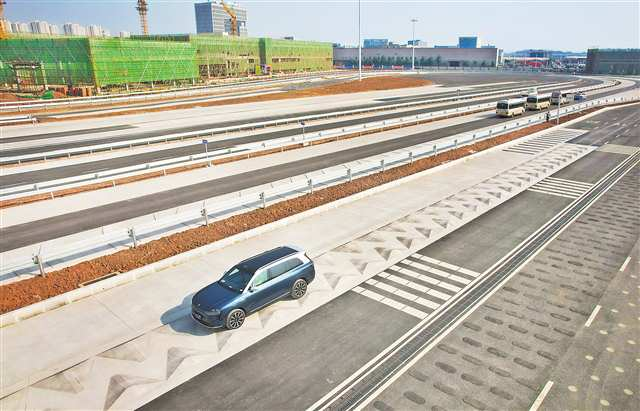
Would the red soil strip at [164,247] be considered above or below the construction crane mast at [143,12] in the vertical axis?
below

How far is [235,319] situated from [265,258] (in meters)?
2.09

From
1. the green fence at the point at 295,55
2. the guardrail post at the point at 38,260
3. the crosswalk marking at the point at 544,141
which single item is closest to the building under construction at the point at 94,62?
the green fence at the point at 295,55

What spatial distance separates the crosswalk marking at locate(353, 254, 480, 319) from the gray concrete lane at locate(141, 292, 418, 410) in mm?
516

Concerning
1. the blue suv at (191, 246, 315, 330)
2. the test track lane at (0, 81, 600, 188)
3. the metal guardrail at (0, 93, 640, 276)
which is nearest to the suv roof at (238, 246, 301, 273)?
the blue suv at (191, 246, 315, 330)

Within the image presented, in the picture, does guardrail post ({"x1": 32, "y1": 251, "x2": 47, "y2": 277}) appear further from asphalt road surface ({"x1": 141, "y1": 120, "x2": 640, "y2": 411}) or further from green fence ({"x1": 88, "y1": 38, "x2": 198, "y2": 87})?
green fence ({"x1": 88, "y1": 38, "x2": 198, "y2": 87})

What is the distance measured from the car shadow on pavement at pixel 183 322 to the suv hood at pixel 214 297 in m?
0.66

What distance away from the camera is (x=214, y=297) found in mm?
11266

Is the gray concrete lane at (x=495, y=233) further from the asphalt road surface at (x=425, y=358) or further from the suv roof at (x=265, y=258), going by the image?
the suv roof at (x=265, y=258)

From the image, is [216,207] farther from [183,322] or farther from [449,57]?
[449,57]

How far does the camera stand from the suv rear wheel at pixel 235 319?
36.1 feet

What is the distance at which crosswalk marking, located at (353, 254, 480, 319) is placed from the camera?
1244 centimetres

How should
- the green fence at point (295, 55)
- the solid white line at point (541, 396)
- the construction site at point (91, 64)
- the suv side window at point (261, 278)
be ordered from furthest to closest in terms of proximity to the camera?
the green fence at point (295, 55), the construction site at point (91, 64), the suv side window at point (261, 278), the solid white line at point (541, 396)

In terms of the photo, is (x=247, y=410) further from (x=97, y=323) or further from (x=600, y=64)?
(x=600, y=64)

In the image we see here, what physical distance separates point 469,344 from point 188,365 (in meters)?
7.08
